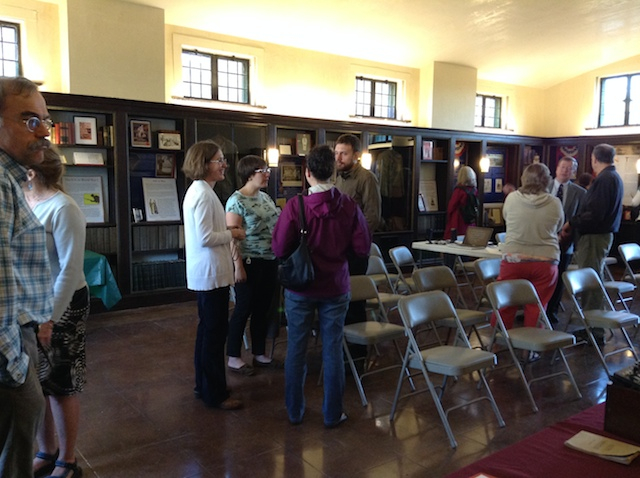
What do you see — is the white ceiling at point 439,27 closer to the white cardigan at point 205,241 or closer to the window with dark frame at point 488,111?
the window with dark frame at point 488,111

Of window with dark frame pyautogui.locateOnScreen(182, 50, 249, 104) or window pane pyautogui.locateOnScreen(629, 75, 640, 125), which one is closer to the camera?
window with dark frame pyautogui.locateOnScreen(182, 50, 249, 104)

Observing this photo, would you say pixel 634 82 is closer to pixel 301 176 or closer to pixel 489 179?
pixel 489 179

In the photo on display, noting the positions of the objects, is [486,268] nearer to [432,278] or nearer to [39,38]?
[432,278]

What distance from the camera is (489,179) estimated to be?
11.5 meters

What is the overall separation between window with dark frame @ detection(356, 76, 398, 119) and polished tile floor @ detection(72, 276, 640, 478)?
5.83m

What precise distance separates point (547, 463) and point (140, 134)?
641cm

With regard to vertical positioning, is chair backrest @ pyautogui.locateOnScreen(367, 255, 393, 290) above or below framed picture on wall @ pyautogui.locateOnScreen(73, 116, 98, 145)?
below

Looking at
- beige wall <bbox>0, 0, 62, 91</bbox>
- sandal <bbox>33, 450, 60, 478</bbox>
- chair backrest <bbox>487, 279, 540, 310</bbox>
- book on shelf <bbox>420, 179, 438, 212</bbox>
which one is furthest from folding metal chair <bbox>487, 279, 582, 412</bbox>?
book on shelf <bbox>420, 179, 438, 212</bbox>

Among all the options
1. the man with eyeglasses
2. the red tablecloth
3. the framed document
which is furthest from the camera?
the framed document

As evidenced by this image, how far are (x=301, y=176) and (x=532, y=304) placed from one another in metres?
5.19

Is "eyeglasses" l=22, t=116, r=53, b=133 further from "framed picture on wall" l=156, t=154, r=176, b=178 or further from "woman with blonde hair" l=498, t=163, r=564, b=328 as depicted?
"framed picture on wall" l=156, t=154, r=176, b=178

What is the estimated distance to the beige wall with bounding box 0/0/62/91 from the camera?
20.8 ft

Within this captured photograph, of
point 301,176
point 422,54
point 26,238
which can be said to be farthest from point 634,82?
point 26,238

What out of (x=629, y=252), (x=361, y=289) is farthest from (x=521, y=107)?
(x=361, y=289)
